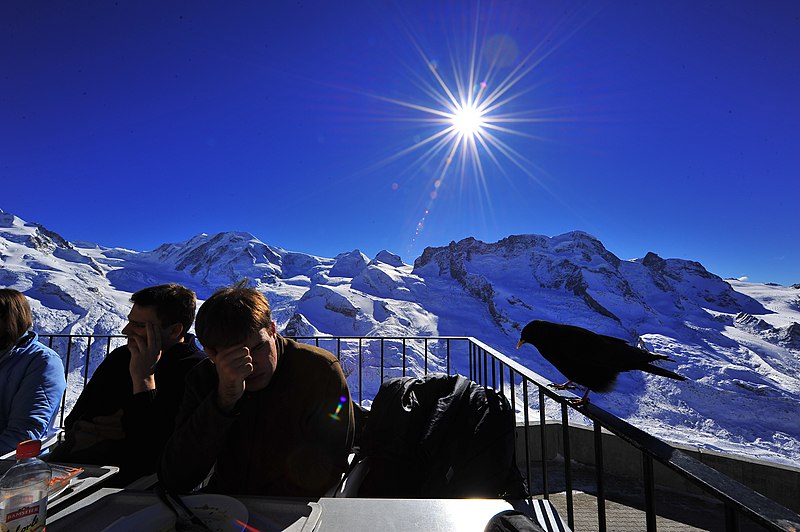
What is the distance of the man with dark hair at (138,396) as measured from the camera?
1424mm

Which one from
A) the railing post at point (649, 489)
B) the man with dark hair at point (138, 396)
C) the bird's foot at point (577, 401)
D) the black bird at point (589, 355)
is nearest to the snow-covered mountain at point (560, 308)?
the black bird at point (589, 355)

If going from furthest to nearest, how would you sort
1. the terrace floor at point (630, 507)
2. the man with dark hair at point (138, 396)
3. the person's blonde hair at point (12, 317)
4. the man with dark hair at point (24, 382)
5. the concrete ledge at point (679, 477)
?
1. the concrete ledge at point (679, 477)
2. the terrace floor at point (630, 507)
3. the person's blonde hair at point (12, 317)
4. the man with dark hair at point (24, 382)
5. the man with dark hair at point (138, 396)

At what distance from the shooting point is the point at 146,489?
1.17 metres

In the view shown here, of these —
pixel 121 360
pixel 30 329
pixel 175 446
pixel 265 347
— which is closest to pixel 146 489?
pixel 175 446

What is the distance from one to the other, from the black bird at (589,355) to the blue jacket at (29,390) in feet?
8.39

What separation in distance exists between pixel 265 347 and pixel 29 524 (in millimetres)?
725

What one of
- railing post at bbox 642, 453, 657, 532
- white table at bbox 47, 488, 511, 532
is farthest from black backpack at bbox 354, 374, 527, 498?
railing post at bbox 642, 453, 657, 532

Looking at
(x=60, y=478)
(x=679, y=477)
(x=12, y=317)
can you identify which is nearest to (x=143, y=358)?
(x=60, y=478)

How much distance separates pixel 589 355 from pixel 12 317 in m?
3.21

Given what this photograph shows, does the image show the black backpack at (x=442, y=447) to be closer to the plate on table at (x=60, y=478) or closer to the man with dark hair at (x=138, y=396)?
the man with dark hair at (x=138, y=396)

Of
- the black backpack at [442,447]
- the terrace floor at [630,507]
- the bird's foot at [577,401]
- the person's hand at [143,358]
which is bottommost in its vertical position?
the terrace floor at [630,507]

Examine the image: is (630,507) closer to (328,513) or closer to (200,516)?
(328,513)

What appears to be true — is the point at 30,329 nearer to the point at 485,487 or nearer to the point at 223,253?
the point at 485,487

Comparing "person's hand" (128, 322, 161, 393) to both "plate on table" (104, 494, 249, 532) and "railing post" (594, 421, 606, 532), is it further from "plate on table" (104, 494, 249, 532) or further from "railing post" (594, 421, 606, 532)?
"railing post" (594, 421, 606, 532)
